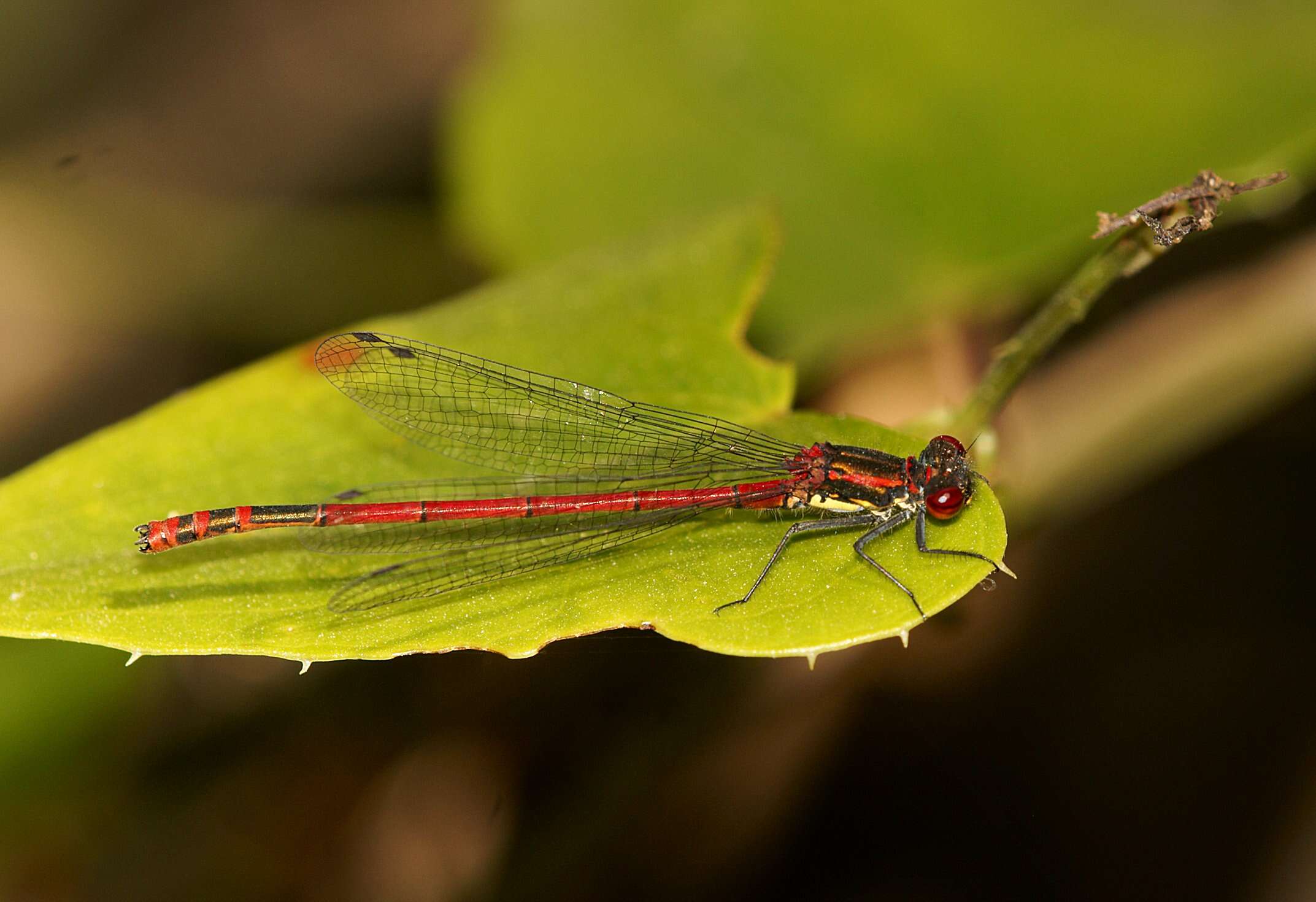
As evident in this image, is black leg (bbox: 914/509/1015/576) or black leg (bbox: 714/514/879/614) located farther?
black leg (bbox: 714/514/879/614)

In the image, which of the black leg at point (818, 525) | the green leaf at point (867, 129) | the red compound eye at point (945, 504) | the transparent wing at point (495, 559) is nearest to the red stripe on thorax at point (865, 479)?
the black leg at point (818, 525)

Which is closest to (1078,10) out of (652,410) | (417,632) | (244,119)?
(652,410)

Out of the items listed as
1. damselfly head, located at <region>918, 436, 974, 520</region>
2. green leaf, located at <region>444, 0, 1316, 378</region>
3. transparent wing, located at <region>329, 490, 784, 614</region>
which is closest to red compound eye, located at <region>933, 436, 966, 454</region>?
Result: damselfly head, located at <region>918, 436, 974, 520</region>

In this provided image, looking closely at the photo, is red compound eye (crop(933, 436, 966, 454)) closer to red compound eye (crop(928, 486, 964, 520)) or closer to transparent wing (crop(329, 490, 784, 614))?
red compound eye (crop(928, 486, 964, 520))

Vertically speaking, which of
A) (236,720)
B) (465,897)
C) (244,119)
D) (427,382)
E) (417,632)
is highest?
(244,119)

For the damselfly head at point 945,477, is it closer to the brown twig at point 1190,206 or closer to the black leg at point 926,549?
the black leg at point 926,549

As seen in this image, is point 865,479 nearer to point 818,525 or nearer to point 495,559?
point 818,525

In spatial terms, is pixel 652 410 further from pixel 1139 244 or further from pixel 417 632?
pixel 1139 244
